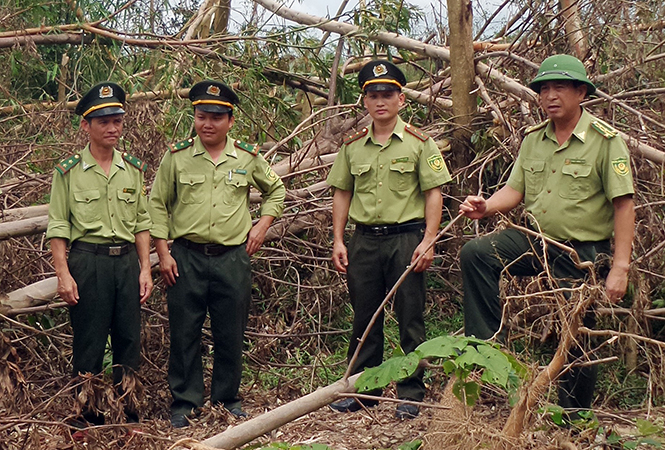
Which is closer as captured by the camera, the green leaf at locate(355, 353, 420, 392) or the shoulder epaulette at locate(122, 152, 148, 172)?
the green leaf at locate(355, 353, 420, 392)

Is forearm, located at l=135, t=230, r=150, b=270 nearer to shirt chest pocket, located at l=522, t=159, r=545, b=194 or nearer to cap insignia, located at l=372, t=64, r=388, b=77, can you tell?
cap insignia, located at l=372, t=64, r=388, b=77

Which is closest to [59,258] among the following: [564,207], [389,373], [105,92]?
[105,92]

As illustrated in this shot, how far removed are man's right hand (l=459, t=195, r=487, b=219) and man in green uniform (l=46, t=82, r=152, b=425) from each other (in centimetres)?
191

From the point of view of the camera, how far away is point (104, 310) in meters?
4.95

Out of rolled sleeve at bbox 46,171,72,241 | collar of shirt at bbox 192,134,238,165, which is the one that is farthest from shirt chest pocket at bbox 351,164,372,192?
rolled sleeve at bbox 46,171,72,241

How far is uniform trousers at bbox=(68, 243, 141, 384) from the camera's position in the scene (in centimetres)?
491

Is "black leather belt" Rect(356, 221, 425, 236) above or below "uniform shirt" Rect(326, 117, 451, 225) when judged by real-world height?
below

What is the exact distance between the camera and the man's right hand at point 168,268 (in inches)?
203

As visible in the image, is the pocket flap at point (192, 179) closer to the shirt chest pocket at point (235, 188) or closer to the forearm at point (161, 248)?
the shirt chest pocket at point (235, 188)

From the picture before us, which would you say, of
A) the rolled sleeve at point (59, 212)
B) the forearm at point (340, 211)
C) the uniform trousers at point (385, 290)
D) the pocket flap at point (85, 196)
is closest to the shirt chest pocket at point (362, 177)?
the forearm at point (340, 211)

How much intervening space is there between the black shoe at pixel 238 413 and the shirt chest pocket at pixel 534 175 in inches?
82.5

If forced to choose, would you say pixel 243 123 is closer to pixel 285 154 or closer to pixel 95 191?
pixel 285 154

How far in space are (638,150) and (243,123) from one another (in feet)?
10.1

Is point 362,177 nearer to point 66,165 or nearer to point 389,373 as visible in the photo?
point 389,373
